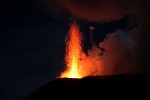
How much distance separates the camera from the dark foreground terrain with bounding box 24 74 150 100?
105375mm

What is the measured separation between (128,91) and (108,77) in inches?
565

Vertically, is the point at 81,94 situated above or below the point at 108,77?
below

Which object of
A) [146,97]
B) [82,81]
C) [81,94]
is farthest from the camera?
[82,81]

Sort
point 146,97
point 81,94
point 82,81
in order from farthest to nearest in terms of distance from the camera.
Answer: point 82,81
point 81,94
point 146,97

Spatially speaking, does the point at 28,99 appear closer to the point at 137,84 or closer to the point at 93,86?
the point at 93,86

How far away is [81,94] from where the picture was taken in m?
108

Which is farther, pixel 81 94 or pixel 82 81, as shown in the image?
pixel 82 81

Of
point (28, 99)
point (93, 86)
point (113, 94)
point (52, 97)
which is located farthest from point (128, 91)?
point (28, 99)

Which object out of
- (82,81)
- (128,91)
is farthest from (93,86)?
(128,91)

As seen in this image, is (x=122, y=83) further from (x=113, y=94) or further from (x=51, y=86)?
(x=51, y=86)

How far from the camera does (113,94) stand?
106 meters

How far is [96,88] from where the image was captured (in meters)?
112

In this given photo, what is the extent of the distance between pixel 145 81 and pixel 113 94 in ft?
41.0

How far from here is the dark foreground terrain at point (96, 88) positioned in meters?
105
